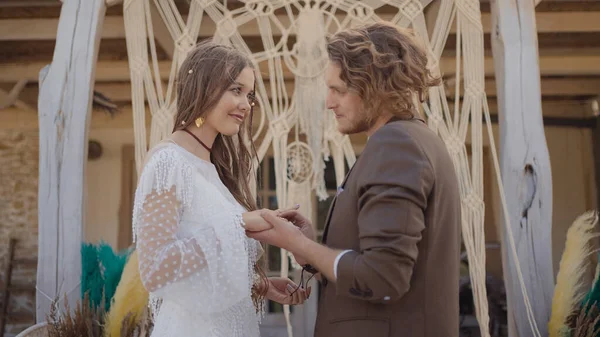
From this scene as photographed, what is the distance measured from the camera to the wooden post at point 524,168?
108 inches

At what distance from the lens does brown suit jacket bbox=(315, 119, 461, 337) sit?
1291 mm

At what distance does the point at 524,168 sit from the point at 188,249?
1850 mm

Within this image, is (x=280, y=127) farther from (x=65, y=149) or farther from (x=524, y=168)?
(x=524, y=168)

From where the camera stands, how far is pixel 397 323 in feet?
4.56

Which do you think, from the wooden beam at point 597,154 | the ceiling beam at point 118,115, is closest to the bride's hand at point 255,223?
the ceiling beam at point 118,115

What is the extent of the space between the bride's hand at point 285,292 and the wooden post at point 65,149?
1.30 m

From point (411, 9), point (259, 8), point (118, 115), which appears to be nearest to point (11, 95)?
point (118, 115)

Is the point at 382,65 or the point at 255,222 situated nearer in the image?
the point at 382,65

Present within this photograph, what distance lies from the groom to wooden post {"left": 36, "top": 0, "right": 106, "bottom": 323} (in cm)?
159

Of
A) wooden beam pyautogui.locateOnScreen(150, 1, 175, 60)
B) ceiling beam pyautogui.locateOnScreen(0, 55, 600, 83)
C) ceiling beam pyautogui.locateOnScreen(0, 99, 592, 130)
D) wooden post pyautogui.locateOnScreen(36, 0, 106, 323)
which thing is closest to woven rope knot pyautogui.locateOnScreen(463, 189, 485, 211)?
wooden post pyautogui.locateOnScreen(36, 0, 106, 323)

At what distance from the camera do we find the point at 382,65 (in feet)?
4.63

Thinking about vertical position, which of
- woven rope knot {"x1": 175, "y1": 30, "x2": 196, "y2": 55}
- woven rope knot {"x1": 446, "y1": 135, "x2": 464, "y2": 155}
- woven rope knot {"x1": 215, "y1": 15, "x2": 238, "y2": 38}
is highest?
woven rope knot {"x1": 215, "y1": 15, "x2": 238, "y2": 38}

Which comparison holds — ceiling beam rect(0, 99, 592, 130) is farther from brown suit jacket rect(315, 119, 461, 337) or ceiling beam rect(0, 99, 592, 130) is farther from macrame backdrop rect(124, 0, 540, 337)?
brown suit jacket rect(315, 119, 461, 337)

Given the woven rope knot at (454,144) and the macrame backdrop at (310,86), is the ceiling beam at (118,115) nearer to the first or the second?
the macrame backdrop at (310,86)
